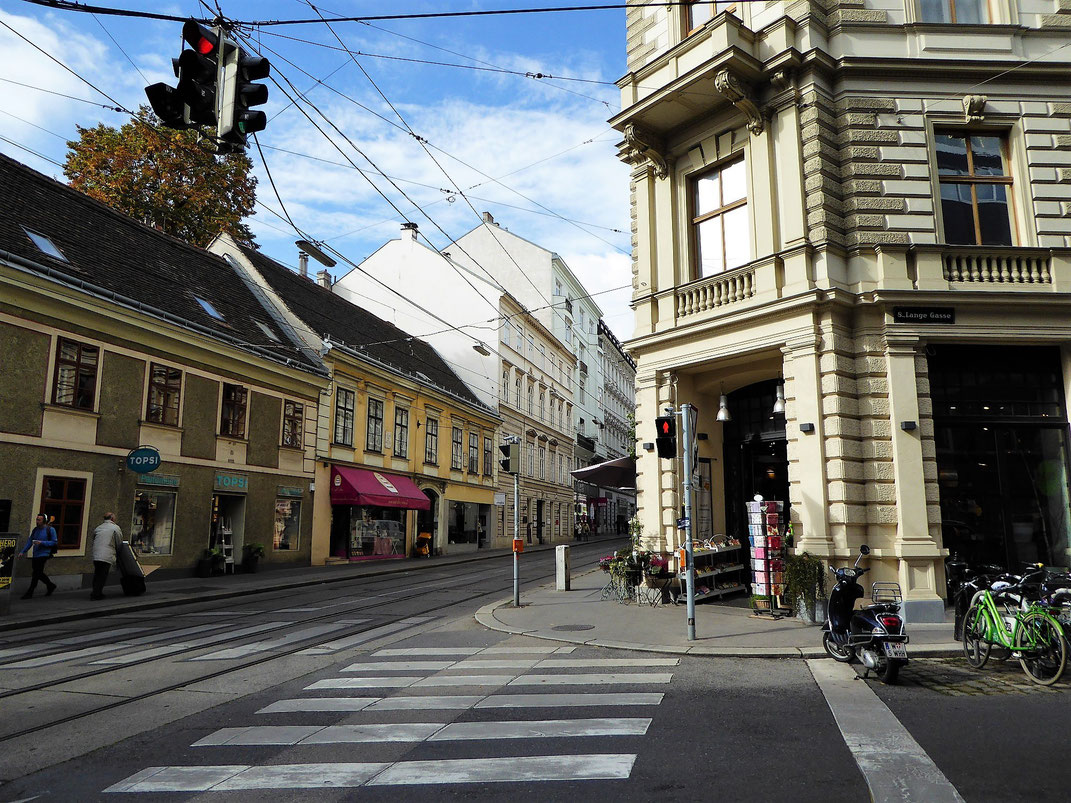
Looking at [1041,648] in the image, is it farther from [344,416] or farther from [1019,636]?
[344,416]

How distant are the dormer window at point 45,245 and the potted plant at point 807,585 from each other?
17016mm

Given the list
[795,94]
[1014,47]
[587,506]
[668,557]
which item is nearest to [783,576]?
[668,557]

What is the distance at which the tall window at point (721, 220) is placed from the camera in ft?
46.0

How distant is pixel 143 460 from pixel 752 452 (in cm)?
1329

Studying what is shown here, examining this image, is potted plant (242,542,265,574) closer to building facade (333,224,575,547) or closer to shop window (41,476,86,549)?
shop window (41,476,86,549)

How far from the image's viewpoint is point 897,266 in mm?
12398

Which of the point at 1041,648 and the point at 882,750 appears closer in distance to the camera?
the point at 882,750

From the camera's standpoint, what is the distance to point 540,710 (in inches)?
261

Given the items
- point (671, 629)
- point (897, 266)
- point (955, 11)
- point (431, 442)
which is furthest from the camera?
point (431, 442)

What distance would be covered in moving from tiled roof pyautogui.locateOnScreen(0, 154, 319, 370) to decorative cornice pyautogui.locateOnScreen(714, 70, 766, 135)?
14.2m

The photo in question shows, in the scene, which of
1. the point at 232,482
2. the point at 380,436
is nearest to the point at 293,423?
the point at 232,482

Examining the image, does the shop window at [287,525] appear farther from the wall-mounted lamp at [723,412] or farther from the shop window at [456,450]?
the wall-mounted lamp at [723,412]

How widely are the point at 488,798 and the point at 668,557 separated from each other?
32.4 feet

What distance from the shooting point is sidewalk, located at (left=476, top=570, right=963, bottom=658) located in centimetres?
945
